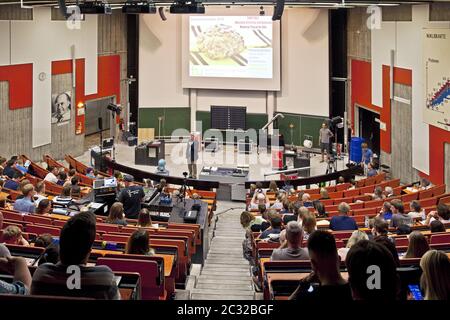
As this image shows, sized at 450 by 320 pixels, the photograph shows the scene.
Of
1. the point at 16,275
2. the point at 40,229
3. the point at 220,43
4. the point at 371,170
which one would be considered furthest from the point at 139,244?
the point at 220,43

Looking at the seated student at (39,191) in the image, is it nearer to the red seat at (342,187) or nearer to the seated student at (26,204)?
the seated student at (26,204)

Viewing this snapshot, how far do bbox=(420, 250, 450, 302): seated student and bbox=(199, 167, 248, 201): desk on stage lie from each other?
43.0 ft

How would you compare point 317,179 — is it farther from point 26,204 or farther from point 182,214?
point 26,204

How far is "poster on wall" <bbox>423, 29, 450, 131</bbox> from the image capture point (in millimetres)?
13445

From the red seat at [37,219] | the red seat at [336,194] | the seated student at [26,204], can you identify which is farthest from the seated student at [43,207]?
the red seat at [336,194]

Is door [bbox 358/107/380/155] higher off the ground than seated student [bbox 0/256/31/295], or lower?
higher

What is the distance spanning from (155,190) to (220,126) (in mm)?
11637

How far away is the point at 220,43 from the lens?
21859 millimetres

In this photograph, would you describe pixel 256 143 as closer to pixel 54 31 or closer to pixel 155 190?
pixel 54 31

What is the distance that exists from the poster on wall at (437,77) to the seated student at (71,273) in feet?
41.0

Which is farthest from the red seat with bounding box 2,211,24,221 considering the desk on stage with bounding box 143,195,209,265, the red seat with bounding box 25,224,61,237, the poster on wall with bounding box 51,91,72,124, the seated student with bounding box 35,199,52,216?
the poster on wall with bounding box 51,91,72,124

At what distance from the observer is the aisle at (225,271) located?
6.53 m

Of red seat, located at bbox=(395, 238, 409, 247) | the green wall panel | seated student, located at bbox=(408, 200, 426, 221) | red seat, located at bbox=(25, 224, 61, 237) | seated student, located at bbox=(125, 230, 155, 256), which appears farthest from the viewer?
the green wall panel

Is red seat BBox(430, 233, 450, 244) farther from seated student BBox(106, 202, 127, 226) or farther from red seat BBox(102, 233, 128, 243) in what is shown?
seated student BBox(106, 202, 127, 226)
